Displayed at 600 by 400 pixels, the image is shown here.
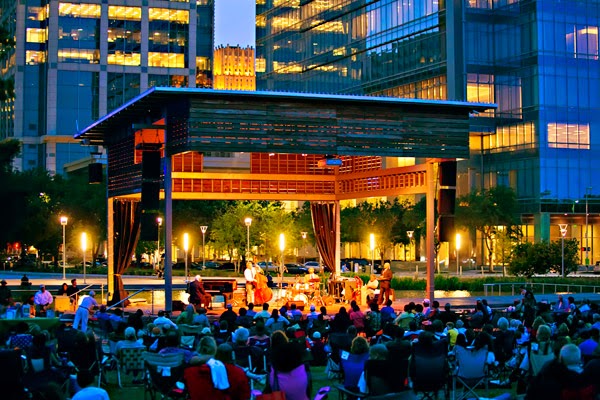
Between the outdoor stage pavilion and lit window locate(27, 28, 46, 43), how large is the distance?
99178 millimetres

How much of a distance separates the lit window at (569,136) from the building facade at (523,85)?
8 centimetres

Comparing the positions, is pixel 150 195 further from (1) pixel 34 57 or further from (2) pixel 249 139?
(1) pixel 34 57

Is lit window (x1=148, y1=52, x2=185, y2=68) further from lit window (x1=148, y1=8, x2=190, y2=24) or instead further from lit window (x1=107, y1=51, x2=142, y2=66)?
lit window (x1=148, y1=8, x2=190, y2=24)

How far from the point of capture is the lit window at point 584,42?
7750 cm

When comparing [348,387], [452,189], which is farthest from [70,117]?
[348,387]

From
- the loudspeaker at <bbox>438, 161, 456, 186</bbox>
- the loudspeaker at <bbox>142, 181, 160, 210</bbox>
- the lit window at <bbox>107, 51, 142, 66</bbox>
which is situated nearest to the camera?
the loudspeaker at <bbox>142, 181, 160, 210</bbox>

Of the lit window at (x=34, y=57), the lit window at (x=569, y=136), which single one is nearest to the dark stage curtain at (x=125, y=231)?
the lit window at (x=569, y=136)

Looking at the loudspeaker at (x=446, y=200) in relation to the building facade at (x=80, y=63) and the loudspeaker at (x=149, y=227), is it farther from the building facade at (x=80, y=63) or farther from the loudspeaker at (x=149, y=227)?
the building facade at (x=80, y=63)

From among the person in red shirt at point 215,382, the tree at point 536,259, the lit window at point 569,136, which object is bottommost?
the person in red shirt at point 215,382

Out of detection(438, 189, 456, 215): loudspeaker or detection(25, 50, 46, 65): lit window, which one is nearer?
detection(438, 189, 456, 215): loudspeaker

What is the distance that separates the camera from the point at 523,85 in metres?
78.1

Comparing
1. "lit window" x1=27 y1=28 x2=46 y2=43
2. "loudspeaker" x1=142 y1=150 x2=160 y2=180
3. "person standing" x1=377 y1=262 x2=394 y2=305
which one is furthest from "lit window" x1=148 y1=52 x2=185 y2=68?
"loudspeaker" x1=142 y1=150 x2=160 y2=180

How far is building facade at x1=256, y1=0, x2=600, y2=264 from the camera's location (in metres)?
76.3

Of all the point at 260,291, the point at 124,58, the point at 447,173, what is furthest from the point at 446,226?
the point at 124,58
